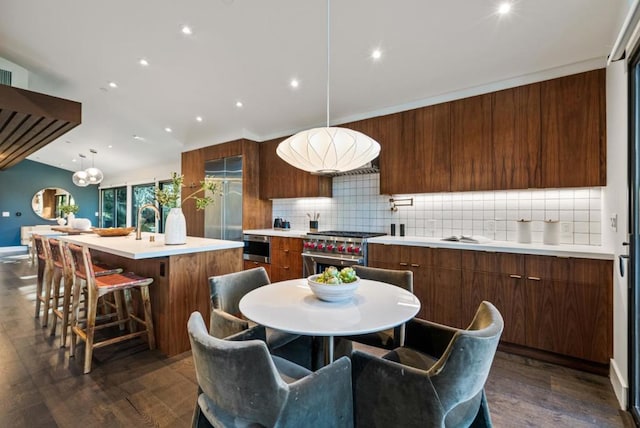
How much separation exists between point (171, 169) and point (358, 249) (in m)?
6.01

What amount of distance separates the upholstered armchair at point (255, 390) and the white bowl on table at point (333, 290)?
417 mm

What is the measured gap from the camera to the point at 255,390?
1.00m

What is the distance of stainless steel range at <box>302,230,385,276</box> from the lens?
343cm

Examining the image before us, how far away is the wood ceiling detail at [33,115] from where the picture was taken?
3.33 m

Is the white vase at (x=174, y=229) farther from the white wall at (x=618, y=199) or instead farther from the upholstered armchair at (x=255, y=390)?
the white wall at (x=618, y=199)

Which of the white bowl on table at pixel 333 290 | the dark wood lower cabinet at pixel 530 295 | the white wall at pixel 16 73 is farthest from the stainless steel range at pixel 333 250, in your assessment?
the white wall at pixel 16 73

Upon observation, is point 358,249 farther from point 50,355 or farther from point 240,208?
point 50,355

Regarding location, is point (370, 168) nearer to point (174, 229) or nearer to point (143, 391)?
point (174, 229)

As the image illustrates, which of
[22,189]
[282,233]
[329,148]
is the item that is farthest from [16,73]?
[22,189]

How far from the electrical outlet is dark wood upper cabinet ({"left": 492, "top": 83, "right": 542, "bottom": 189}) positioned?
1.53 feet

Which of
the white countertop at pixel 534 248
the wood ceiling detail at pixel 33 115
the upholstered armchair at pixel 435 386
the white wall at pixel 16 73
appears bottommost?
the upholstered armchair at pixel 435 386

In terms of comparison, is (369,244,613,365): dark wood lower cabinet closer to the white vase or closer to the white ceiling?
the white ceiling

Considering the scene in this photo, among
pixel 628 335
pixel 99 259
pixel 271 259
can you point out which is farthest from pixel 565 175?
pixel 99 259

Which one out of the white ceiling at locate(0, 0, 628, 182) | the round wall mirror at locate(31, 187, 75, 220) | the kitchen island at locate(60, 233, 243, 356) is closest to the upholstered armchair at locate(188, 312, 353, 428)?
the kitchen island at locate(60, 233, 243, 356)
